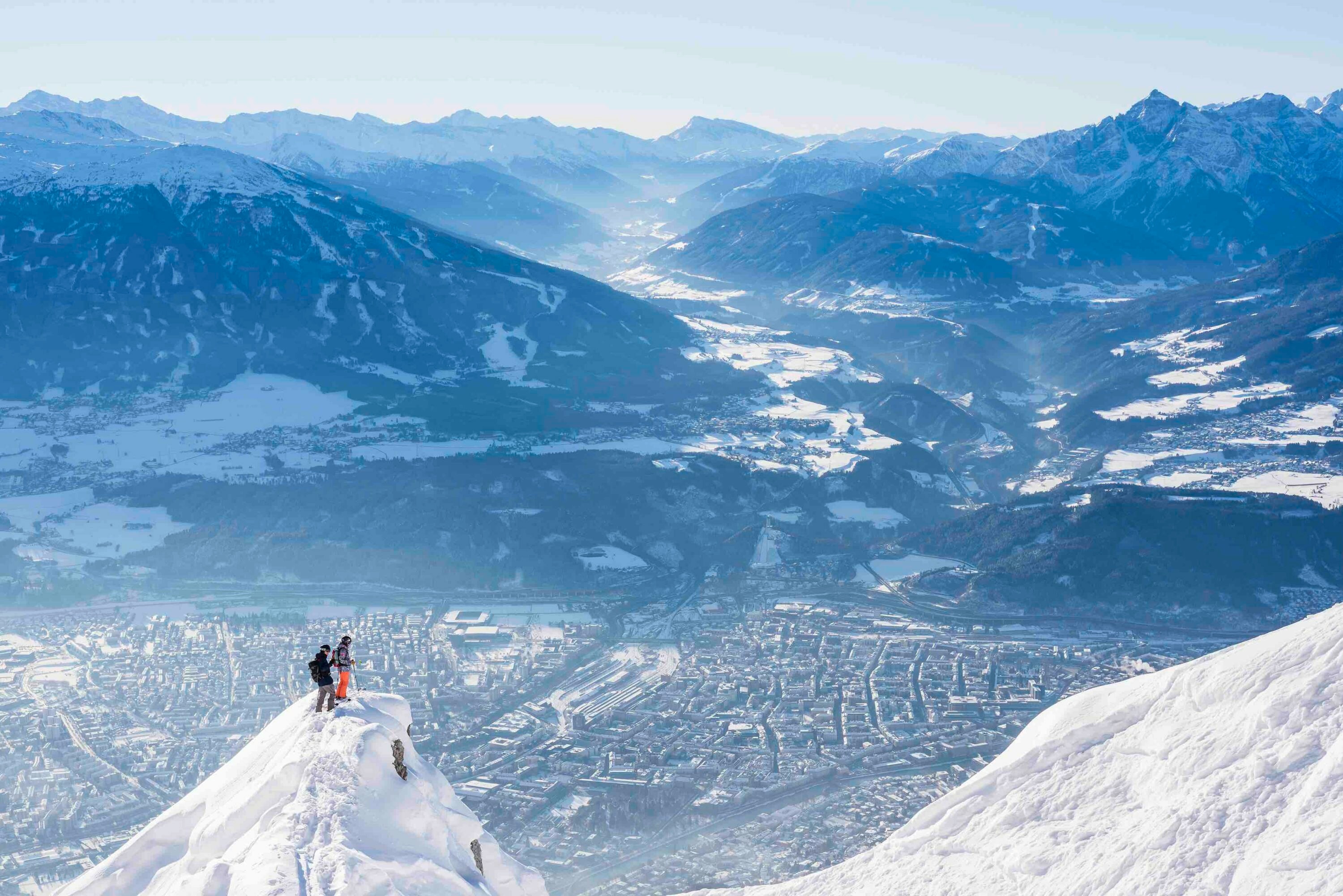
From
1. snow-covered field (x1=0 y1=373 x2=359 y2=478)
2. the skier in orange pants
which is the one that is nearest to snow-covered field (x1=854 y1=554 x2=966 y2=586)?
snow-covered field (x1=0 y1=373 x2=359 y2=478)

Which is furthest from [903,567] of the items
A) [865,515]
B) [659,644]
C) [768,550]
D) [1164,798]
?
[1164,798]

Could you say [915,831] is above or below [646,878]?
above

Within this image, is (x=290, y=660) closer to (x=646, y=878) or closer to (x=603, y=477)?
(x=646, y=878)

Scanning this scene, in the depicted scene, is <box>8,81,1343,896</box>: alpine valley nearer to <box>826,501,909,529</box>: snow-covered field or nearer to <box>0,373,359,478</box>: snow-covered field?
<box>826,501,909,529</box>: snow-covered field

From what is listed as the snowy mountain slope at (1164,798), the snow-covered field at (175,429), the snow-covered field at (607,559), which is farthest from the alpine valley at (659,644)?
the snow-covered field at (175,429)

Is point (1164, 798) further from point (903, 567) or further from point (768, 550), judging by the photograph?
point (768, 550)

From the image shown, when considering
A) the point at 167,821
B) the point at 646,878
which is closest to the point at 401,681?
the point at 646,878
